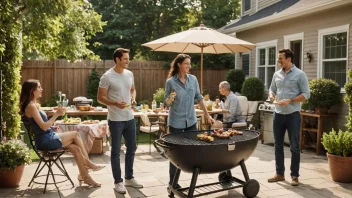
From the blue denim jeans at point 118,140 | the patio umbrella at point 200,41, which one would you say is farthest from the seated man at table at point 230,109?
the blue denim jeans at point 118,140

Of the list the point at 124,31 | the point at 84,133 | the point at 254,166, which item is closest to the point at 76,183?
the point at 84,133

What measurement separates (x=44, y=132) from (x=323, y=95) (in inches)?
216

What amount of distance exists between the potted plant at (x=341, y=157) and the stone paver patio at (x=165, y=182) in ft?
0.43

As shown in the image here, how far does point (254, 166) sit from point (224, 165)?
2.35 meters

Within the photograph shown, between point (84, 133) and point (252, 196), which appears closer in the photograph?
point (252, 196)

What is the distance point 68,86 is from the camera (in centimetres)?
1490

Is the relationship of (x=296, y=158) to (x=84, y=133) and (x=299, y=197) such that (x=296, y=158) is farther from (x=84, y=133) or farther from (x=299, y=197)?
(x=84, y=133)

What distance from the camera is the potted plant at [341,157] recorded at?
5.44 m

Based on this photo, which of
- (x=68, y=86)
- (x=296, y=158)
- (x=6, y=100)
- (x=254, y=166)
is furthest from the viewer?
(x=68, y=86)

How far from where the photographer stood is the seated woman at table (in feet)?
16.0

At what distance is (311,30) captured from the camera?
9602 millimetres

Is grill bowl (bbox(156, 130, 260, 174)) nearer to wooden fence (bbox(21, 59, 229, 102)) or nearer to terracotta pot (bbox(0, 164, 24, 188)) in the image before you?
terracotta pot (bbox(0, 164, 24, 188))

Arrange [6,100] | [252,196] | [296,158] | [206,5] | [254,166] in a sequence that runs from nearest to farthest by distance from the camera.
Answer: [252,196] → [296,158] → [6,100] → [254,166] → [206,5]

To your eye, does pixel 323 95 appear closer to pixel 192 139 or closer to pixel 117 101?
pixel 192 139
